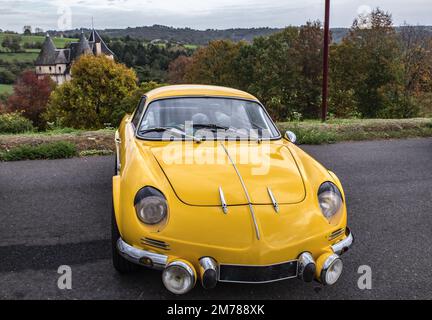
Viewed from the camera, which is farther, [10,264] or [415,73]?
[415,73]

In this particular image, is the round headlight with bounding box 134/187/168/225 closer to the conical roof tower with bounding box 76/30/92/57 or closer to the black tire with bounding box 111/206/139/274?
the black tire with bounding box 111/206/139/274

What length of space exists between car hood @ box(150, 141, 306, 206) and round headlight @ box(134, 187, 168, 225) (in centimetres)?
14

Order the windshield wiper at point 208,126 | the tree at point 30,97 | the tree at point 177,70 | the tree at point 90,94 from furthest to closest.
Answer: the tree at point 177,70
the tree at point 30,97
the tree at point 90,94
the windshield wiper at point 208,126

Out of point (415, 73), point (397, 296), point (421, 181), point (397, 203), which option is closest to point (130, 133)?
point (397, 296)

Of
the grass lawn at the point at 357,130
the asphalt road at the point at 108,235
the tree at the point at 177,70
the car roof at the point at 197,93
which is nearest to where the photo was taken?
the asphalt road at the point at 108,235

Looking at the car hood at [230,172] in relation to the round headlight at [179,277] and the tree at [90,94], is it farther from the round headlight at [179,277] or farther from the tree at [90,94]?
the tree at [90,94]

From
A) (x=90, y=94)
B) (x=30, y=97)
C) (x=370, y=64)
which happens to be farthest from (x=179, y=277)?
(x=30, y=97)

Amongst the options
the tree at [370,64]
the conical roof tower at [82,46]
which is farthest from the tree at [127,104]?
the conical roof tower at [82,46]

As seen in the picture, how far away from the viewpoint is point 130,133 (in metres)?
4.41

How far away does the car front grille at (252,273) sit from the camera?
2.71m

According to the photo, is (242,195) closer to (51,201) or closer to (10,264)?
(10,264)

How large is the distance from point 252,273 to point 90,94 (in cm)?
3993

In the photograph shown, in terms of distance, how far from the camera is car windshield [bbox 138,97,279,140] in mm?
4047

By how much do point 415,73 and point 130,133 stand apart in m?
34.6
